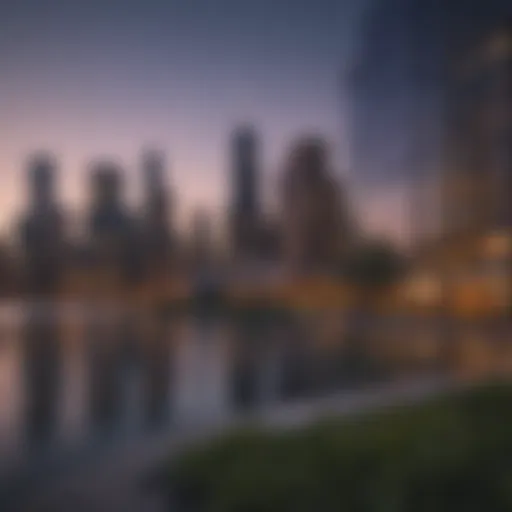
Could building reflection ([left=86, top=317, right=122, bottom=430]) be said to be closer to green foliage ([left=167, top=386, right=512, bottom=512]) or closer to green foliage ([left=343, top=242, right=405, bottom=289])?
green foliage ([left=167, top=386, right=512, bottom=512])

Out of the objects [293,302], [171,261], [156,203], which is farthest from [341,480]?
[156,203]

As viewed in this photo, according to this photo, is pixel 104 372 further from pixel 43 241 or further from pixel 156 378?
pixel 43 241

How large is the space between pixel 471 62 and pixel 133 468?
4.77ft

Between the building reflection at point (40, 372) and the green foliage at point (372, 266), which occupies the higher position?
the green foliage at point (372, 266)

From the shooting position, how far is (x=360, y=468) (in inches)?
53.9

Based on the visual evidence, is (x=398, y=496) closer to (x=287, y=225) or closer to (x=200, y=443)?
(x=200, y=443)

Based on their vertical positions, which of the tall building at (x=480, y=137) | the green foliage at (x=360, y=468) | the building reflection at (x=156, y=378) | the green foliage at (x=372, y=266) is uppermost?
the tall building at (x=480, y=137)

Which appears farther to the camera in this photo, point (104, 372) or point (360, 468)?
point (104, 372)

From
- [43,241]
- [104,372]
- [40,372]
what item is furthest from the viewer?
[104,372]

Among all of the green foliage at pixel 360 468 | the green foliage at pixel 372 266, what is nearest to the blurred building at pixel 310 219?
the green foliage at pixel 372 266

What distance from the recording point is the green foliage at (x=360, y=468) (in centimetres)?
126

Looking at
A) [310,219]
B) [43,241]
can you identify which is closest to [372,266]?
[310,219]

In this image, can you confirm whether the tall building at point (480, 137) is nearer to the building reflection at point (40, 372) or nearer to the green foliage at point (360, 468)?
the green foliage at point (360, 468)

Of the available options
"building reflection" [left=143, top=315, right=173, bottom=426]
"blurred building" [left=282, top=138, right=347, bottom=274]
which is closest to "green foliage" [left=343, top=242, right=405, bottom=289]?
"blurred building" [left=282, top=138, right=347, bottom=274]
